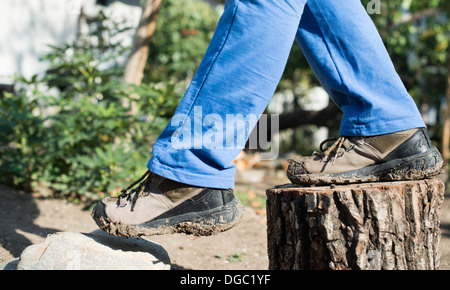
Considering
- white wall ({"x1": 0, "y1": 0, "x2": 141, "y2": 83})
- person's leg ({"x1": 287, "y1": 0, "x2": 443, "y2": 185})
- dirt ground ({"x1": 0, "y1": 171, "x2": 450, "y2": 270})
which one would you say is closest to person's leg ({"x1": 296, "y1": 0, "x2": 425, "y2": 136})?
person's leg ({"x1": 287, "y1": 0, "x2": 443, "y2": 185})

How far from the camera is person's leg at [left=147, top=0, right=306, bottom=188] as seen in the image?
4.86 feet

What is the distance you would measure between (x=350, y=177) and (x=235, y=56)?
2.04 feet

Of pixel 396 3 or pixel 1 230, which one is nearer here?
pixel 1 230

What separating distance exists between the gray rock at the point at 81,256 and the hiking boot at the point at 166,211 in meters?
0.09

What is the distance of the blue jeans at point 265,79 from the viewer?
1.49m

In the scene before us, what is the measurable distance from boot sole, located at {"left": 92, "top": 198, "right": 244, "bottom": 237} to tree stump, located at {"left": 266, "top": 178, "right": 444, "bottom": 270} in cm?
20

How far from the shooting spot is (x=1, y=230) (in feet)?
8.26

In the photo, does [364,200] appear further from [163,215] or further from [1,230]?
[1,230]

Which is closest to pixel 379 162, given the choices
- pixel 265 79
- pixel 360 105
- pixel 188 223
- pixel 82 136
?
pixel 360 105

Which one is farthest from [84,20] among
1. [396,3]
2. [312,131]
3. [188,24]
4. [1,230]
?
[312,131]
